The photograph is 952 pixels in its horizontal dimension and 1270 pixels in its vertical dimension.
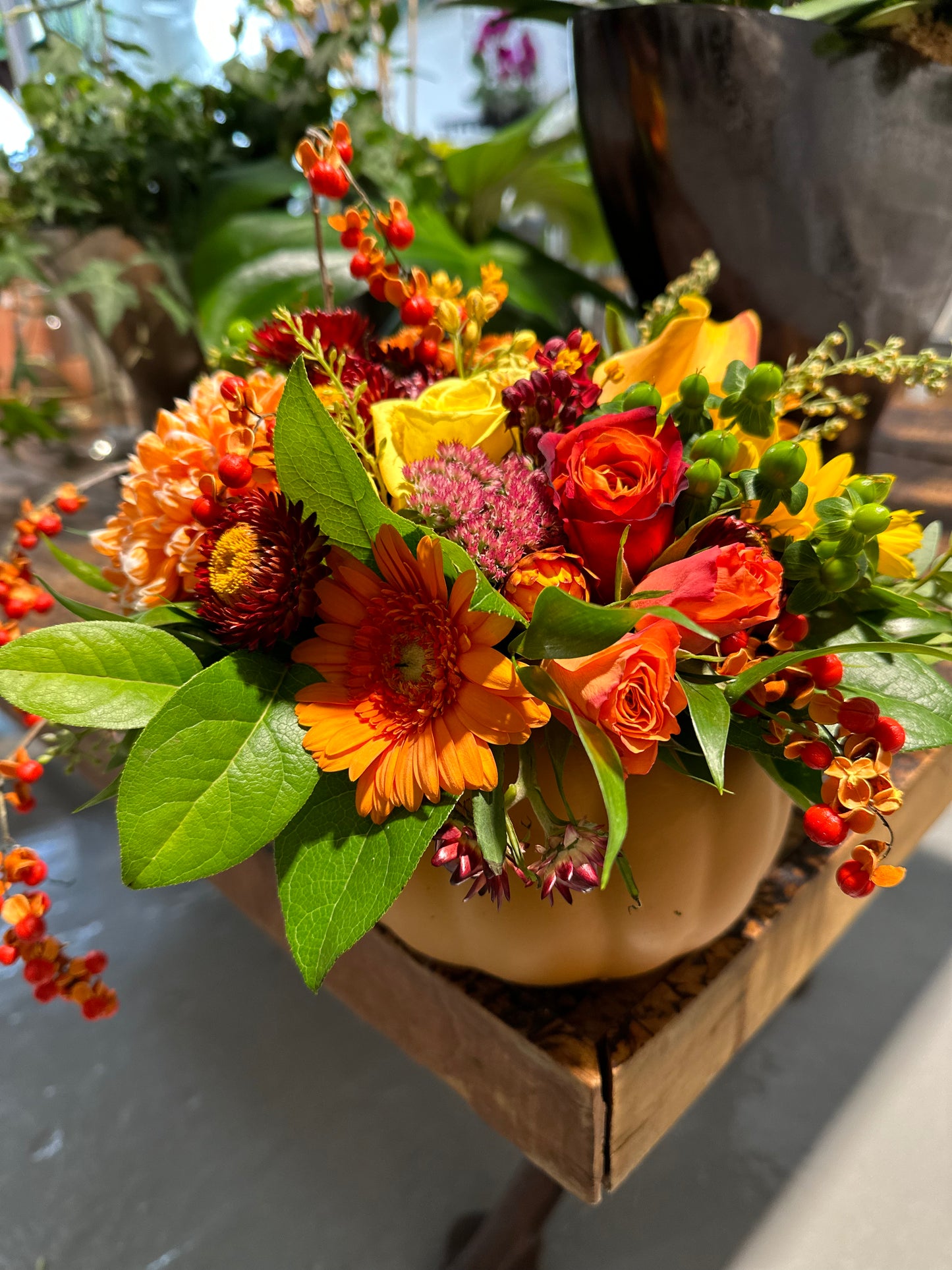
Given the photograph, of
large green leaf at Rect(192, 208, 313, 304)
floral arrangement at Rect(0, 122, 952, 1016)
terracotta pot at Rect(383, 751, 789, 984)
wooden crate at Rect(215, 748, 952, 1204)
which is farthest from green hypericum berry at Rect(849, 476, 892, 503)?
large green leaf at Rect(192, 208, 313, 304)

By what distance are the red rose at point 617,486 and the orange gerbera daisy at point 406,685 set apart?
0.05m

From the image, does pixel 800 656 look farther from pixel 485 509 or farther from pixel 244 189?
pixel 244 189

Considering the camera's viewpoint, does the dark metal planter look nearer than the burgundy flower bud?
No

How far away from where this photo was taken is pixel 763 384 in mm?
280

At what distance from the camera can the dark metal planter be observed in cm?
44

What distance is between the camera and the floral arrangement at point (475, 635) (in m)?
0.25

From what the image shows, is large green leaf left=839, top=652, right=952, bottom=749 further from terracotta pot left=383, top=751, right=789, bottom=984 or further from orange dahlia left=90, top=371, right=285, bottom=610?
orange dahlia left=90, top=371, right=285, bottom=610

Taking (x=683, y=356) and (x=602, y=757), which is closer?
(x=602, y=757)

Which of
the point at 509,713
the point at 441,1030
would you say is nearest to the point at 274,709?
the point at 509,713

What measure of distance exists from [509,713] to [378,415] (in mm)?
123

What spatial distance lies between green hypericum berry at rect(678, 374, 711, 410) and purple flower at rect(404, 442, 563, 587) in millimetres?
59

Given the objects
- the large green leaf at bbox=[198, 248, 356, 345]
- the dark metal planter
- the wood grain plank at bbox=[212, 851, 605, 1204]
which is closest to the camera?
the wood grain plank at bbox=[212, 851, 605, 1204]

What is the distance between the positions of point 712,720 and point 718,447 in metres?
0.09

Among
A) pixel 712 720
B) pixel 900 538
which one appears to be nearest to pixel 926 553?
pixel 900 538
